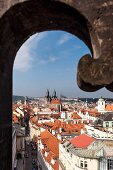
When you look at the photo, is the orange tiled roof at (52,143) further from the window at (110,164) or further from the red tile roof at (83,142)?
the window at (110,164)

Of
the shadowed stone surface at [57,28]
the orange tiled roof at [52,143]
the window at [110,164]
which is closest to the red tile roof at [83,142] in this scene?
the window at [110,164]

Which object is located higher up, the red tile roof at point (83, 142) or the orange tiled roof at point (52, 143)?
the red tile roof at point (83, 142)

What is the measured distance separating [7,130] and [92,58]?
1.61 metres

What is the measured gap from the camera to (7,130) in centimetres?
417

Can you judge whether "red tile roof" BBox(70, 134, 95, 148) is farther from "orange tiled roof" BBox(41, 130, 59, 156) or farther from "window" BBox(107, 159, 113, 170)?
"orange tiled roof" BBox(41, 130, 59, 156)

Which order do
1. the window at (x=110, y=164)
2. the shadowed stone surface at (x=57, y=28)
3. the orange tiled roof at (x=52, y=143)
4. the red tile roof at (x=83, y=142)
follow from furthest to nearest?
the orange tiled roof at (x=52, y=143), the red tile roof at (x=83, y=142), the window at (x=110, y=164), the shadowed stone surface at (x=57, y=28)

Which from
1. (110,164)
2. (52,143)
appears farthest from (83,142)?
(52,143)

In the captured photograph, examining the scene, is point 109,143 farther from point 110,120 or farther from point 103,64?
point 103,64

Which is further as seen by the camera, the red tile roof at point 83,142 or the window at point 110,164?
the red tile roof at point 83,142

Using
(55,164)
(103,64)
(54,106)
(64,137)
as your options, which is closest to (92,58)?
(103,64)

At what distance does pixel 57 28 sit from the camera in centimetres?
417

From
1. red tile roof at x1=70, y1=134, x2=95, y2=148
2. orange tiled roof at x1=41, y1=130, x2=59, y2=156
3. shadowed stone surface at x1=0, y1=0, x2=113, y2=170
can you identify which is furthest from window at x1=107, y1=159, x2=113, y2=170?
shadowed stone surface at x1=0, y1=0, x2=113, y2=170

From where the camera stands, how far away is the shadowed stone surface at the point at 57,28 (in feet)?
9.49

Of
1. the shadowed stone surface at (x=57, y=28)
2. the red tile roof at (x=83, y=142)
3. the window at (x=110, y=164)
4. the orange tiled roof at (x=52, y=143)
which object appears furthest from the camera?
the orange tiled roof at (x=52, y=143)
